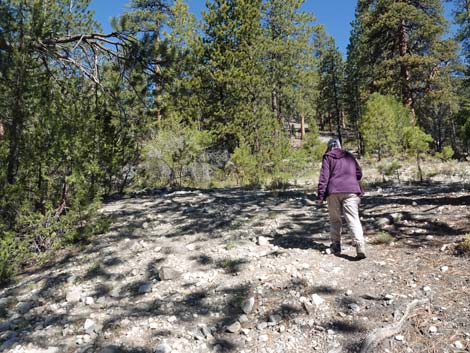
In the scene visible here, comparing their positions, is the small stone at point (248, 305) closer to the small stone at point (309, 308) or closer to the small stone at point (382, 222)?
the small stone at point (309, 308)

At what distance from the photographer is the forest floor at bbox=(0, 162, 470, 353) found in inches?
118

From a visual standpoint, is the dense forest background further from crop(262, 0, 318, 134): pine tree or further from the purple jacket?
the purple jacket

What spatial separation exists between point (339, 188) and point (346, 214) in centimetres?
33

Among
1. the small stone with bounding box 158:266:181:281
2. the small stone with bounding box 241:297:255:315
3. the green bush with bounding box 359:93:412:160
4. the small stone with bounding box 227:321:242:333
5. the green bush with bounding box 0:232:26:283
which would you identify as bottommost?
the small stone with bounding box 227:321:242:333

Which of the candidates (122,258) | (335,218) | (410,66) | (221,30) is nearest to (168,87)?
(122,258)

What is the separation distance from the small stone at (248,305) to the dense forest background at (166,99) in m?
2.91

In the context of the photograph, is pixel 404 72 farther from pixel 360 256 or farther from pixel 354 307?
pixel 354 307

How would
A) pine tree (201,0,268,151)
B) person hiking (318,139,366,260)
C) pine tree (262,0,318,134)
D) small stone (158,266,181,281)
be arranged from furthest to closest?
1. pine tree (262,0,318,134)
2. pine tree (201,0,268,151)
3. person hiking (318,139,366,260)
4. small stone (158,266,181,281)

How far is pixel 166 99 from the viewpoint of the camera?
21.3 feet

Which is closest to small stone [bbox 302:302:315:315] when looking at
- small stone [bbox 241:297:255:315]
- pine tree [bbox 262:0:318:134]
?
small stone [bbox 241:297:255:315]

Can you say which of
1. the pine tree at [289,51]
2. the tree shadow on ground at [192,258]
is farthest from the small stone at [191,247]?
the pine tree at [289,51]

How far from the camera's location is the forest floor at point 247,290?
300cm

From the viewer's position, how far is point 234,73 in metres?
19.7

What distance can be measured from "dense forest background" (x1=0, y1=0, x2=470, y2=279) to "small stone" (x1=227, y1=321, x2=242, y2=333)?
9.70 feet
